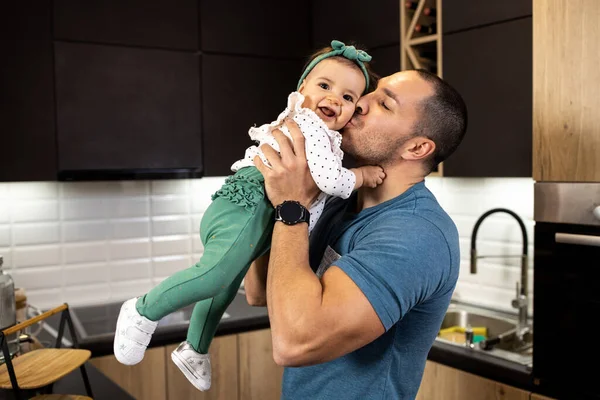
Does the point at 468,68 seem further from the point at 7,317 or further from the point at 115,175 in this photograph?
the point at 7,317

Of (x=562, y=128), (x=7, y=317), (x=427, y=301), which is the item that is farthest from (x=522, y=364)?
(x=7, y=317)

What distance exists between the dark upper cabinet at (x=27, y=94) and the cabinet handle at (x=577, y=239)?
2.01 m

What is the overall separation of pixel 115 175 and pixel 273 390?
4.07 feet

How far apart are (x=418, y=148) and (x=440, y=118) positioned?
86 mm

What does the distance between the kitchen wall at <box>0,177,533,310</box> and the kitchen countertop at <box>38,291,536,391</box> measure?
0.61 ft

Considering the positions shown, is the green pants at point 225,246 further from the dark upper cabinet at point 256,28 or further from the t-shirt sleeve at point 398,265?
the dark upper cabinet at point 256,28

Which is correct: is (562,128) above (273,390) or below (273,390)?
above

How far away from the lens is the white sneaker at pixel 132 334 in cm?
137

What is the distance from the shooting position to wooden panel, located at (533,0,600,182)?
6.12 feet

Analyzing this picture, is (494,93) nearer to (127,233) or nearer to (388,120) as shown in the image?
(388,120)

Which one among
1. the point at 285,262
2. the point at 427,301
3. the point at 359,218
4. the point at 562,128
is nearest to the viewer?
the point at 285,262

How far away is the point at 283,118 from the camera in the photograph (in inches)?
58.1

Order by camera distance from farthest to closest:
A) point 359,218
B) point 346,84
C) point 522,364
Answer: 1. point 522,364
2. point 346,84
3. point 359,218

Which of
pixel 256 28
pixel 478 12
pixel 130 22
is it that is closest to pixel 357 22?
pixel 256 28
